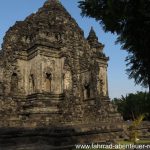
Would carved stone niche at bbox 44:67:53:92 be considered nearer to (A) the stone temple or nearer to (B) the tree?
(A) the stone temple

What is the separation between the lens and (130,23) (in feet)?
34.7

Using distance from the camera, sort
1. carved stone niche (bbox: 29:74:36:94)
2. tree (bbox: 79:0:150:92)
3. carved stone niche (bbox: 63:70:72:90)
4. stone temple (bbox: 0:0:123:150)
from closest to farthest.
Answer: tree (bbox: 79:0:150:92)
stone temple (bbox: 0:0:123:150)
carved stone niche (bbox: 29:74:36:94)
carved stone niche (bbox: 63:70:72:90)

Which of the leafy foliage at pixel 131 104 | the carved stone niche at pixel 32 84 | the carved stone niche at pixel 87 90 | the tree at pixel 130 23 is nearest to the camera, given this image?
the tree at pixel 130 23

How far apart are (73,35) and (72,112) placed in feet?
27.7

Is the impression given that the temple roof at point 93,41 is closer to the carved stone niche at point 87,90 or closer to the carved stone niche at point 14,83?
the carved stone niche at point 87,90

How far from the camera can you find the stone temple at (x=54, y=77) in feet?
66.5

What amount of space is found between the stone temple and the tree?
6.03 meters

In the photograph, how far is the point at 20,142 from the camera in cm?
1296

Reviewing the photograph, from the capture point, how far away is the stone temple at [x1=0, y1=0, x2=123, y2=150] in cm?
2028

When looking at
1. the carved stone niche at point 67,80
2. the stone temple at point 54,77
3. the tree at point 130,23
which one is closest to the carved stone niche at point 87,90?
the stone temple at point 54,77

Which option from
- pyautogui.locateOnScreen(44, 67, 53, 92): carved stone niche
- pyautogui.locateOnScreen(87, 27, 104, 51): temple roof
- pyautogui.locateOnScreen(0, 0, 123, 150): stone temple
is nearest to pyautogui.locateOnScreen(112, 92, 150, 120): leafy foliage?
pyautogui.locateOnScreen(87, 27, 104, 51): temple roof

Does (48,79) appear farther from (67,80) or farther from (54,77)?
(67,80)

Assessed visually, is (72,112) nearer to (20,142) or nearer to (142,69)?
(20,142)

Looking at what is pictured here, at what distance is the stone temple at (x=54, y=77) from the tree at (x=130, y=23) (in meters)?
6.03
